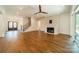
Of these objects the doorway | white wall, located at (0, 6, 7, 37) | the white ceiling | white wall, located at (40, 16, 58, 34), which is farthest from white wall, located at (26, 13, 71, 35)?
white wall, located at (0, 6, 7, 37)

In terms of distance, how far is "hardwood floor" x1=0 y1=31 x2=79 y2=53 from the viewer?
2457 mm

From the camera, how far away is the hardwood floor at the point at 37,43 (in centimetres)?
246

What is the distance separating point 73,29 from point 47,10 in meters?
0.69

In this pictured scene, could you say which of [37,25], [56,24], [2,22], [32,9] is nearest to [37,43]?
[37,25]

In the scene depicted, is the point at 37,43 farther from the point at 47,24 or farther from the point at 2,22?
the point at 2,22

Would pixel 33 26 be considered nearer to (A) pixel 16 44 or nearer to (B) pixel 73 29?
A: (A) pixel 16 44

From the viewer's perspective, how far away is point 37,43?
253 centimetres

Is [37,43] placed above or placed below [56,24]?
below

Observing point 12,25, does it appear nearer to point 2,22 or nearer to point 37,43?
point 2,22

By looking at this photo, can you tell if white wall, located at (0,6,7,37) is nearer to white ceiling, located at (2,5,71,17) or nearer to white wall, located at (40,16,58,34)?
white ceiling, located at (2,5,71,17)

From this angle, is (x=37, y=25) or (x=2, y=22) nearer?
(x=2, y=22)

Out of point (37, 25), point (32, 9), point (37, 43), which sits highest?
point (32, 9)

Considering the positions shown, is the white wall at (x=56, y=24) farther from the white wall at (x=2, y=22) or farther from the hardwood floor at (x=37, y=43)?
the white wall at (x=2, y=22)
